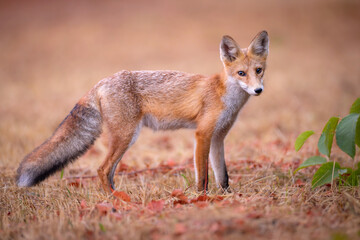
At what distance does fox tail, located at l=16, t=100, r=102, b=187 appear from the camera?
11.4 feet

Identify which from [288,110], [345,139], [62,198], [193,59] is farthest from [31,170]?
[193,59]

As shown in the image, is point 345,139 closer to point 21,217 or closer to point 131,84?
point 131,84

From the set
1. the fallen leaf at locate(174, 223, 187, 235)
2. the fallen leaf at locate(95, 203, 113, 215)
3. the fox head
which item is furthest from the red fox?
the fallen leaf at locate(174, 223, 187, 235)

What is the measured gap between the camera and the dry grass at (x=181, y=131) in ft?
8.56

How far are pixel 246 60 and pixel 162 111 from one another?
1209mm

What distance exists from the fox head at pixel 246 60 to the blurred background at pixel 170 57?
1527 millimetres

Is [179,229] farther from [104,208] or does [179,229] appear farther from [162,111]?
[162,111]

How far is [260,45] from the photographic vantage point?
13.1ft

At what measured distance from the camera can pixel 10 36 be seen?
1664cm

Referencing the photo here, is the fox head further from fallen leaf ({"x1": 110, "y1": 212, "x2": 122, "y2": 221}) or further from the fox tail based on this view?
fallen leaf ({"x1": 110, "y1": 212, "x2": 122, "y2": 221})

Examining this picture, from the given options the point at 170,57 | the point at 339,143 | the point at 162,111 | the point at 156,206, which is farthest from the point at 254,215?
the point at 170,57

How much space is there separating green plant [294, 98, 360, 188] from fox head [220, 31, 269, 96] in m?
0.91

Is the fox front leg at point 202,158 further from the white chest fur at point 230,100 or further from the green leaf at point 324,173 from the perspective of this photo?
the green leaf at point 324,173

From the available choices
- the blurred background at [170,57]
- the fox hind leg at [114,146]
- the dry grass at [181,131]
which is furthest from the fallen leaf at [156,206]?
the blurred background at [170,57]
